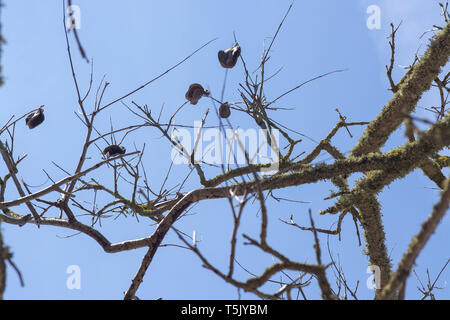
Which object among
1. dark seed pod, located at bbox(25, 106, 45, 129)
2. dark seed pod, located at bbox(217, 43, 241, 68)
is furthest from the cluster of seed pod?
dark seed pod, located at bbox(25, 106, 45, 129)

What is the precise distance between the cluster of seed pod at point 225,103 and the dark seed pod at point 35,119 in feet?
3.18

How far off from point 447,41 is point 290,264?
2207mm

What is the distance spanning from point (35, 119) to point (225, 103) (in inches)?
49.7

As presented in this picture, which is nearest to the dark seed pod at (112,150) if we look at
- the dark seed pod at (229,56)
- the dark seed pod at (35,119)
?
the dark seed pod at (35,119)

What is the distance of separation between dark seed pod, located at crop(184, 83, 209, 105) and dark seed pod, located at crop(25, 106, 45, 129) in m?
0.97

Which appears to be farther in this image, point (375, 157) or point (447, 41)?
point (447, 41)

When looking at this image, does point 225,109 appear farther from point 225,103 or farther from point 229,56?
point 229,56

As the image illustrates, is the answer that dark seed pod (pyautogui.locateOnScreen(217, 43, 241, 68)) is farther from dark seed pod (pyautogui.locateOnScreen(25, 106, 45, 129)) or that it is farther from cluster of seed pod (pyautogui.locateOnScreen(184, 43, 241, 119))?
dark seed pod (pyautogui.locateOnScreen(25, 106, 45, 129))

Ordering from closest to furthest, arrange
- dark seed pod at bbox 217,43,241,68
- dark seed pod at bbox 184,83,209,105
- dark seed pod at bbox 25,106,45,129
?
dark seed pod at bbox 25,106,45,129 < dark seed pod at bbox 217,43,241,68 < dark seed pod at bbox 184,83,209,105

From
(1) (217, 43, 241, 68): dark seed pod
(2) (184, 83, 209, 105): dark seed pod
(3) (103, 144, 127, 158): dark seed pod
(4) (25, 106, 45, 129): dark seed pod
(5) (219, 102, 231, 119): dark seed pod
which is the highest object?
(1) (217, 43, 241, 68): dark seed pod

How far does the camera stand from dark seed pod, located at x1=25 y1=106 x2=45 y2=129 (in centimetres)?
273

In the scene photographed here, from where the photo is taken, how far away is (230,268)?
142 centimetres
